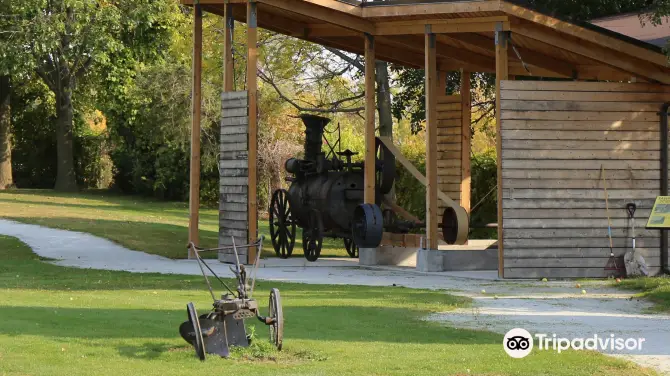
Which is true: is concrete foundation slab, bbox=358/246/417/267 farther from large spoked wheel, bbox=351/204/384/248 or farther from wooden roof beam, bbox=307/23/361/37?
wooden roof beam, bbox=307/23/361/37

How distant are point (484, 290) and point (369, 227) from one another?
439 centimetres

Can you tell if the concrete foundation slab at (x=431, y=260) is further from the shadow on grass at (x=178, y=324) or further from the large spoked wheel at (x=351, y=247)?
the shadow on grass at (x=178, y=324)

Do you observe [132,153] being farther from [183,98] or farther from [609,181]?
[609,181]

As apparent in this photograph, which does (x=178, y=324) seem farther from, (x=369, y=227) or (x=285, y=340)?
(x=369, y=227)

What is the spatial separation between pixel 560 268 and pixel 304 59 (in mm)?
14226

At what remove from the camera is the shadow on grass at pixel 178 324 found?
10.6 m

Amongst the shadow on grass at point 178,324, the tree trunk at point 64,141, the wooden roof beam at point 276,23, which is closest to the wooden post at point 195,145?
the wooden roof beam at point 276,23

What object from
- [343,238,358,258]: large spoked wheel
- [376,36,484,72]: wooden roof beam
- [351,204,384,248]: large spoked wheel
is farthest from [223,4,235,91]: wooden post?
[343,238,358,258]: large spoked wheel

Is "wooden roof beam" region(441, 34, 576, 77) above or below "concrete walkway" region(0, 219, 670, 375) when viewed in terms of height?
above

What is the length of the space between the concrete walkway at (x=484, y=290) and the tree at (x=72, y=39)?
15827 millimetres

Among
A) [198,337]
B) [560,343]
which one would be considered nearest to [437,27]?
[560,343]

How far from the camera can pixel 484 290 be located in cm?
1619

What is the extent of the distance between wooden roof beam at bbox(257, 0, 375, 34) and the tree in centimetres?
2237

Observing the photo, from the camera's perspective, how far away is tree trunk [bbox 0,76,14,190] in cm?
4694
